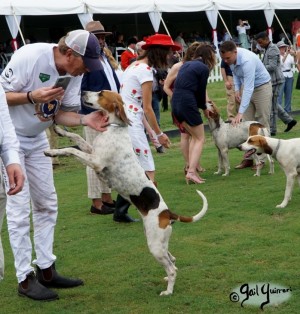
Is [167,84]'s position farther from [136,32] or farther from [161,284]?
[136,32]

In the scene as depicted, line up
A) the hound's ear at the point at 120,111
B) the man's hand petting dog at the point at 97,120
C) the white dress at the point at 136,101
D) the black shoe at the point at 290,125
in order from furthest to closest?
the black shoe at the point at 290,125
the white dress at the point at 136,101
the hound's ear at the point at 120,111
the man's hand petting dog at the point at 97,120

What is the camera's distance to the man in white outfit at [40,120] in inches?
209

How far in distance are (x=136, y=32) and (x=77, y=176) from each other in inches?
904

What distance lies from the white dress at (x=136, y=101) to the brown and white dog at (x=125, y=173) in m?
1.69

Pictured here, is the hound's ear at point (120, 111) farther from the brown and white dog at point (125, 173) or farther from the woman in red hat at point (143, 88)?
the woman in red hat at point (143, 88)

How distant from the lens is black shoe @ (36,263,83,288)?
19.5 ft

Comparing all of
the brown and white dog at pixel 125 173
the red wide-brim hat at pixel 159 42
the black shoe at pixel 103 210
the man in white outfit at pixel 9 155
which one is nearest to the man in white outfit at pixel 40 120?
the brown and white dog at pixel 125 173

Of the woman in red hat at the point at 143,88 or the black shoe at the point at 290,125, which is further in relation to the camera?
the black shoe at the point at 290,125

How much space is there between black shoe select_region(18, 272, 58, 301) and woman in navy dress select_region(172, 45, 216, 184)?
17.3 feet

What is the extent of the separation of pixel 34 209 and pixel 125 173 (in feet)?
2.77

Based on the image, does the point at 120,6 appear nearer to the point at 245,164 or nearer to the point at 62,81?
the point at 245,164

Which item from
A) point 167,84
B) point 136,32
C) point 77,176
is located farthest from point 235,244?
point 136,32

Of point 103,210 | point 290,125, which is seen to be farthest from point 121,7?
point 103,210

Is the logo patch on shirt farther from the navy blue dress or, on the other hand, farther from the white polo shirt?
the navy blue dress
